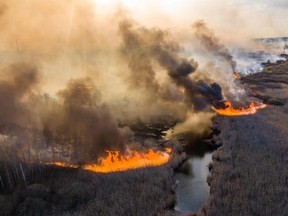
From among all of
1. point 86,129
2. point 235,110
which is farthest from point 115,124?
point 235,110

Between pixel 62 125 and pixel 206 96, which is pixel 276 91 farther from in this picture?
pixel 62 125

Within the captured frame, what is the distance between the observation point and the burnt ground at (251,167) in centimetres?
4144

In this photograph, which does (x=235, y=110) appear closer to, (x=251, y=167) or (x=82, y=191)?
(x=251, y=167)

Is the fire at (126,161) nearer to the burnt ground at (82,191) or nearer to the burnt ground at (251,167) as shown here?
the burnt ground at (82,191)

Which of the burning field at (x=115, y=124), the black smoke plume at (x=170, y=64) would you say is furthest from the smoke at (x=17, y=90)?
the black smoke plume at (x=170, y=64)

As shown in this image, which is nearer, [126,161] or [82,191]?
[82,191]

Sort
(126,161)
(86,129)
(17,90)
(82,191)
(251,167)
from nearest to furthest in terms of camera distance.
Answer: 1. (82,191)
2. (251,167)
3. (126,161)
4. (86,129)
5. (17,90)

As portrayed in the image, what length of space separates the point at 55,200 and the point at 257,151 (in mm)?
34896

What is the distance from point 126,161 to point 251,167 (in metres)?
19.6

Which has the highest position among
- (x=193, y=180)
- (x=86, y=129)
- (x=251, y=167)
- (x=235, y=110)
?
(x=86, y=129)

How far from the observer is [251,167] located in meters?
52.3

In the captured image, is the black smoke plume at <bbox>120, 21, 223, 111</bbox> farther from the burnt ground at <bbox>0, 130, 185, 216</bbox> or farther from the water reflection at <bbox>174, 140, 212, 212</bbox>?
the burnt ground at <bbox>0, 130, 185, 216</bbox>

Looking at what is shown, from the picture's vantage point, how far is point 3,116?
56.6 metres

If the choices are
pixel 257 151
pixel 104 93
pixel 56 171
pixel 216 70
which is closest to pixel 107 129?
pixel 56 171
